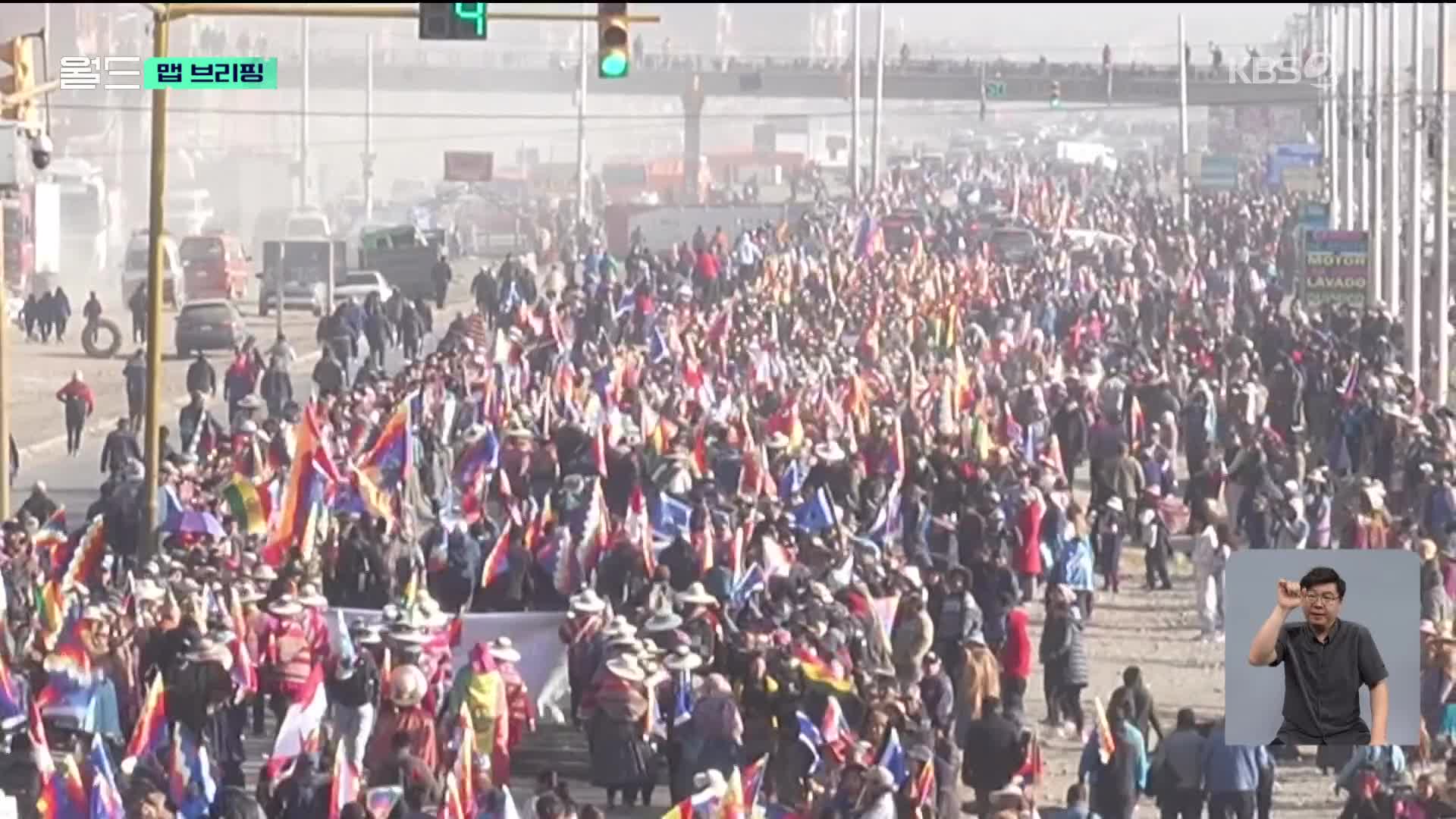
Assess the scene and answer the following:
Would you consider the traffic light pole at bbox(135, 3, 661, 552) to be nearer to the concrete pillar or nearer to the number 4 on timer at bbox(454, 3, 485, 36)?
the number 4 on timer at bbox(454, 3, 485, 36)

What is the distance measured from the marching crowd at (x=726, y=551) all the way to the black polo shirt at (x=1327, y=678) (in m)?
5.89

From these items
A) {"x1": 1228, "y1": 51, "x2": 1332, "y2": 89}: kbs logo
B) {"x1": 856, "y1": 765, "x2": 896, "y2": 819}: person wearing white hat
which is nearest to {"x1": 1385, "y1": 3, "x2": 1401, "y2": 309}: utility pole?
{"x1": 856, "y1": 765, "x2": 896, "y2": 819}: person wearing white hat

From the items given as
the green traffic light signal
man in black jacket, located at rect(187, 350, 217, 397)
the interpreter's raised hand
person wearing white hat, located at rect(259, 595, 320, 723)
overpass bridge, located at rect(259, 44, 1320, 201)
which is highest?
overpass bridge, located at rect(259, 44, 1320, 201)

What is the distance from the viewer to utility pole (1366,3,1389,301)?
46.6 m

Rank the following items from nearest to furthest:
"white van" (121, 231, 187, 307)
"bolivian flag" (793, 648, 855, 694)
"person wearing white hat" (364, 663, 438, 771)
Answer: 1. "person wearing white hat" (364, 663, 438, 771)
2. "bolivian flag" (793, 648, 855, 694)
3. "white van" (121, 231, 187, 307)

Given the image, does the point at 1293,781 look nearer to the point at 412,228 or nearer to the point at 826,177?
the point at 412,228

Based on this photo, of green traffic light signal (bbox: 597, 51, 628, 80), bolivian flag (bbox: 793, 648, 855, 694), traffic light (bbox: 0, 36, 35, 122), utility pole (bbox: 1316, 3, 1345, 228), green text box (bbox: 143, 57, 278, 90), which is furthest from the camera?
utility pole (bbox: 1316, 3, 1345, 228)

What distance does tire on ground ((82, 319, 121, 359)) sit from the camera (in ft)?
156

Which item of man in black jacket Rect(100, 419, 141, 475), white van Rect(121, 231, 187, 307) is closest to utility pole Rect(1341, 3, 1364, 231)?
white van Rect(121, 231, 187, 307)

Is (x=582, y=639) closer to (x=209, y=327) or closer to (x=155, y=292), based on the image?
(x=155, y=292)

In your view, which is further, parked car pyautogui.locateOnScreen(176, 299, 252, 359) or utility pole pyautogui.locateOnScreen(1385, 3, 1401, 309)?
parked car pyautogui.locateOnScreen(176, 299, 252, 359)

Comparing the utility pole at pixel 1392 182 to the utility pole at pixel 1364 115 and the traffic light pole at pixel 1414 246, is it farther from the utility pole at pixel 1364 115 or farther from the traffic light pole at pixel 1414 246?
the traffic light pole at pixel 1414 246

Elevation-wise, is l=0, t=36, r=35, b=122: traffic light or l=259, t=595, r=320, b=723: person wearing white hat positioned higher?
l=0, t=36, r=35, b=122: traffic light

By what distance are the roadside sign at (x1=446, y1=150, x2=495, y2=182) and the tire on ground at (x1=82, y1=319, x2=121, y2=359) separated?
35412mm
